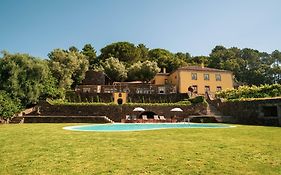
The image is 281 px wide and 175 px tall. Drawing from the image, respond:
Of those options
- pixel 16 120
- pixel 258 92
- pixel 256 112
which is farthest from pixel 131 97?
pixel 256 112

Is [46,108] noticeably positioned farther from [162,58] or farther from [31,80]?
[162,58]

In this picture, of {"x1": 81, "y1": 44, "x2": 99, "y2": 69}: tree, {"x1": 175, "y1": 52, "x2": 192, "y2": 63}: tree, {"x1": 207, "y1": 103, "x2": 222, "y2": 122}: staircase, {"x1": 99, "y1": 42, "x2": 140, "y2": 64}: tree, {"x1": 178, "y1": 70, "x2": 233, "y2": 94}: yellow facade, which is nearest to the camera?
{"x1": 207, "y1": 103, "x2": 222, "y2": 122}: staircase

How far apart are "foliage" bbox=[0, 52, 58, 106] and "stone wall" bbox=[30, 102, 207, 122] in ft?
6.40

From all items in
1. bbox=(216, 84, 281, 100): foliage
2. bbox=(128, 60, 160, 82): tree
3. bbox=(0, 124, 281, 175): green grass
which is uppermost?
bbox=(128, 60, 160, 82): tree

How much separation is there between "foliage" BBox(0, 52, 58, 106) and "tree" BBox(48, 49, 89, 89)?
776cm

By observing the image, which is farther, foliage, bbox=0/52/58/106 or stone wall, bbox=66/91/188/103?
stone wall, bbox=66/91/188/103

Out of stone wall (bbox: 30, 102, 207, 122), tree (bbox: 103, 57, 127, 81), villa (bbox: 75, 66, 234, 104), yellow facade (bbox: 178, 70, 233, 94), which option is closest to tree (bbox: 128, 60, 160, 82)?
tree (bbox: 103, 57, 127, 81)

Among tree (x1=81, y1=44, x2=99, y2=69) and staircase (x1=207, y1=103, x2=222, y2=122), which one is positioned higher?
tree (x1=81, y1=44, x2=99, y2=69)

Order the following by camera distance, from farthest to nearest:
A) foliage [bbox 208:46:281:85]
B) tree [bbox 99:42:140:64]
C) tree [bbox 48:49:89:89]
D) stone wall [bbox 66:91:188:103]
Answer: foliage [bbox 208:46:281:85] < tree [bbox 99:42:140:64] < tree [bbox 48:49:89:89] < stone wall [bbox 66:91:188:103]

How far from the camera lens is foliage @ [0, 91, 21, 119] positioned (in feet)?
76.2

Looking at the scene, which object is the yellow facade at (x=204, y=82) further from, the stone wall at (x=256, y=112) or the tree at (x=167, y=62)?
the stone wall at (x=256, y=112)

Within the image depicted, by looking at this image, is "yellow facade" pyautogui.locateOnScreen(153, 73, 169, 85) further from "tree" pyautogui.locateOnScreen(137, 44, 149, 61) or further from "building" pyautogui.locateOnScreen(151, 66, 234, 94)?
"tree" pyautogui.locateOnScreen(137, 44, 149, 61)

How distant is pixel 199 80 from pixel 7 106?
3196cm

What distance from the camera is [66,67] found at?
40562mm
